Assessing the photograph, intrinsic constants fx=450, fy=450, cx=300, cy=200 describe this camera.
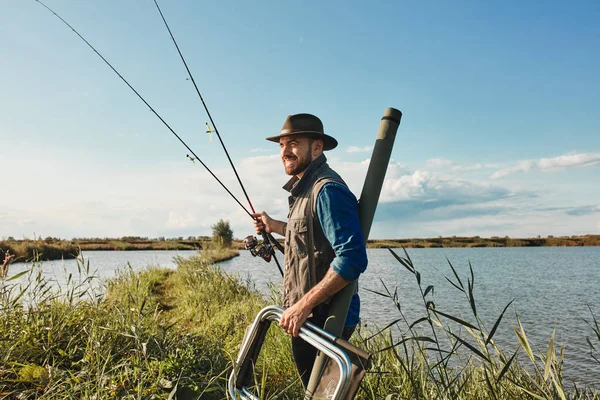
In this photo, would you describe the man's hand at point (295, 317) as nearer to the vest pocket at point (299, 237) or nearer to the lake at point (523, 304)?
the vest pocket at point (299, 237)

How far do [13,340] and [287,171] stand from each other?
3072 millimetres

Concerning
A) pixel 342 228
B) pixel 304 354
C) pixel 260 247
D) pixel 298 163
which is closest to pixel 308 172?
pixel 298 163

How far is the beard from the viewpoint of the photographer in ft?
9.81

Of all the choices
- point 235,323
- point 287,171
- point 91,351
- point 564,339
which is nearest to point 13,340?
point 91,351

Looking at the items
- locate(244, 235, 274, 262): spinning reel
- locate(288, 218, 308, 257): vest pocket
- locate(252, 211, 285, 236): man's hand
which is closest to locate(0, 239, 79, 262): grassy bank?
locate(244, 235, 274, 262): spinning reel

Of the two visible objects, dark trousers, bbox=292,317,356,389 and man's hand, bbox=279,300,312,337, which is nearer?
man's hand, bbox=279,300,312,337

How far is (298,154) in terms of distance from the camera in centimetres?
299

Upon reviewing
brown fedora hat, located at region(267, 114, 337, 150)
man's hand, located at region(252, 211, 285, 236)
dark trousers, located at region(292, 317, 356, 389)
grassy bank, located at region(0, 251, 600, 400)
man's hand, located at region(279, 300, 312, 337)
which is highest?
brown fedora hat, located at region(267, 114, 337, 150)

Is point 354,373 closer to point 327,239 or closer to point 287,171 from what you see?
point 327,239

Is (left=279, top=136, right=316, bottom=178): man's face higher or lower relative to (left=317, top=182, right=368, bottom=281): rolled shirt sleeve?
higher

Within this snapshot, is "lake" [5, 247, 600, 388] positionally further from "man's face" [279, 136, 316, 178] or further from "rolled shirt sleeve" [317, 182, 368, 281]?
"rolled shirt sleeve" [317, 182, 368, 281]

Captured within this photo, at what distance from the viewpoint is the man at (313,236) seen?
2414mm

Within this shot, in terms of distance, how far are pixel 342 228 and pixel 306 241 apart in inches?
14.8

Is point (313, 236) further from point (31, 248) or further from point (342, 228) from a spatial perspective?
point (31, 248)
